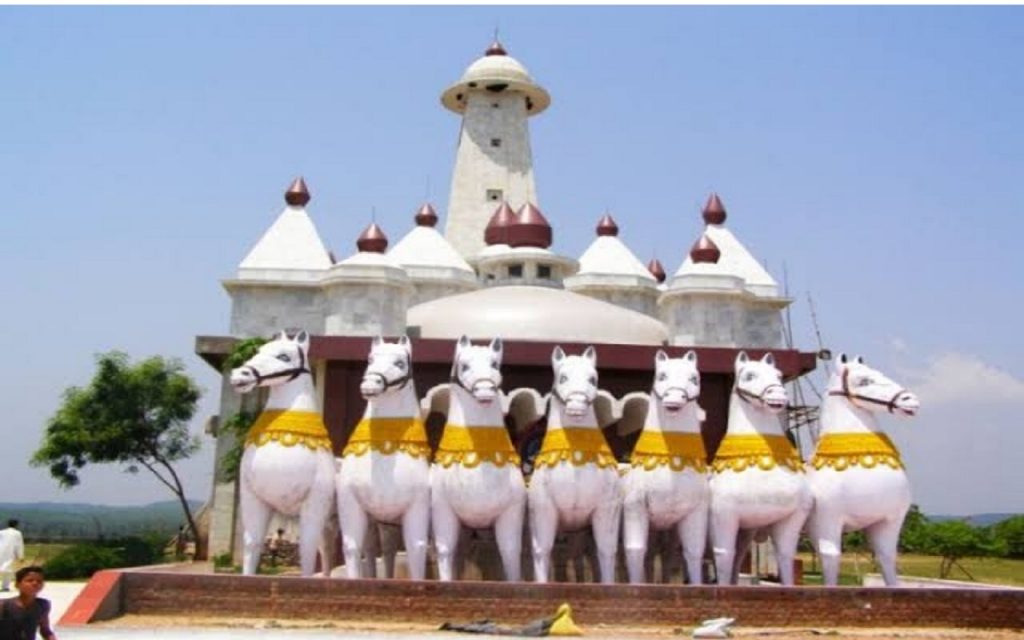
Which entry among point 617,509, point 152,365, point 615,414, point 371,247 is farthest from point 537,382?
point 152,365

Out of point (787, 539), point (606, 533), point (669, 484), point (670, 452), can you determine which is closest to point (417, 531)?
point (606, 533)

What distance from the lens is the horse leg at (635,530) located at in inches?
545

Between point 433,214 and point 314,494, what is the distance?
65.1ft

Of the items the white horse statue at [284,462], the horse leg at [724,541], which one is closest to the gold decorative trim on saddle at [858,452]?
the horse leg at [724,541]

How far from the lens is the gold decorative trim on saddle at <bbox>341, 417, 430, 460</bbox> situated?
44.9 ft

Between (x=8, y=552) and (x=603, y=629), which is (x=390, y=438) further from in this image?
(x=8, y=552)

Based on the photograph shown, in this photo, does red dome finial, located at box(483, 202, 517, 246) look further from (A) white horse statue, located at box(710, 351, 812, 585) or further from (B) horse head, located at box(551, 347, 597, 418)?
(A) white horse statue, located at box(710, 351, 812, 585)

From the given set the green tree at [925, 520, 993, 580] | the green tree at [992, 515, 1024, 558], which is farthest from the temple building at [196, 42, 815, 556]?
the green tree at [992, 515, 1024, 558]

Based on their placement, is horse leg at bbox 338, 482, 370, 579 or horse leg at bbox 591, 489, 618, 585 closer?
horse leg at bbox 338, 482, 370, 579

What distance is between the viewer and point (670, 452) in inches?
549

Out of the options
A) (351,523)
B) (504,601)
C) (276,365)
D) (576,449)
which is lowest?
(504,601)

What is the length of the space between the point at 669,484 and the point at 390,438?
148 inches

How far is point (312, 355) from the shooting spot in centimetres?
1783

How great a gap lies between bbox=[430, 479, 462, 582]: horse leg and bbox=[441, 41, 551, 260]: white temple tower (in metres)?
21.0
